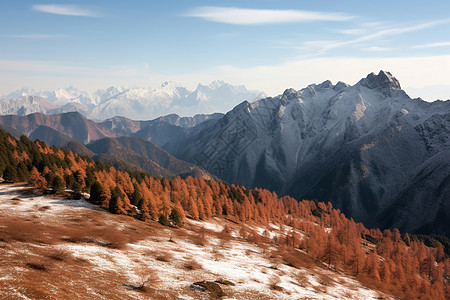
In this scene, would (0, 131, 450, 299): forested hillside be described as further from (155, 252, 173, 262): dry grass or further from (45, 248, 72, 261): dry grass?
(45, 248, 72, 261): dry grass

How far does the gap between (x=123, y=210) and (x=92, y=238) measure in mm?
31496

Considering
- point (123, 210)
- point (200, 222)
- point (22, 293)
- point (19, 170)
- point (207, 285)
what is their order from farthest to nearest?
point (200, 222) < point (19, 170) < point (123, 210) < point (207, 285) < point (22, 293)

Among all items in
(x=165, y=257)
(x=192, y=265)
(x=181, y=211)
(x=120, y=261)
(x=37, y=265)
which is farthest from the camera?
(x=181, y=211)

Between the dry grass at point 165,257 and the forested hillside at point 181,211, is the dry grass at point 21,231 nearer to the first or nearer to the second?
the dry grass at point 165,257

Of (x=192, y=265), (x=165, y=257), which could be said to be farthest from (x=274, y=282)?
(x=165, y=257)

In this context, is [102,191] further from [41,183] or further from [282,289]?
[282,289]

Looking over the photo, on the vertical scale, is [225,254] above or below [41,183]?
below

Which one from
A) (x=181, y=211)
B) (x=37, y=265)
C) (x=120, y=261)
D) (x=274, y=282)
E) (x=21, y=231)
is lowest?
(x=274, y=282)

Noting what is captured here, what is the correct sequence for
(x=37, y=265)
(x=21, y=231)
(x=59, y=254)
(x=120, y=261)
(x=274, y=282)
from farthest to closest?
(x=274, y=282), (x=21, y=231), (x=120, y=261), (x=59, y=254), (x=37, y=265)

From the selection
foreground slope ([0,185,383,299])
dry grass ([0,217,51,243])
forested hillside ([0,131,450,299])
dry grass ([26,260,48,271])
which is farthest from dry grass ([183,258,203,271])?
forested hillside ([0,131,450,299])

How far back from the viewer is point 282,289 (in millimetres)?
64125

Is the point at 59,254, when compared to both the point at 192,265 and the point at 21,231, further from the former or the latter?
the point at 192,265

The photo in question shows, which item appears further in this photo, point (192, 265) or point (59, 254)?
point (192, 265)

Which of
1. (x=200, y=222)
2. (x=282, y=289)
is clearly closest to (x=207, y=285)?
(x=282, y=289)
